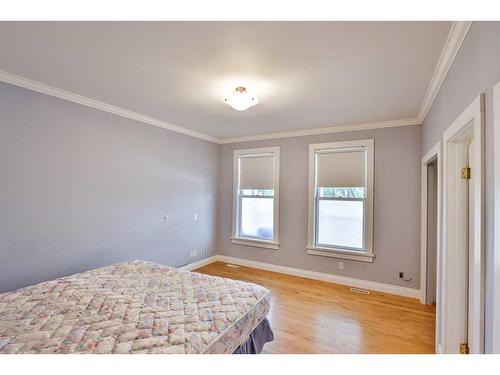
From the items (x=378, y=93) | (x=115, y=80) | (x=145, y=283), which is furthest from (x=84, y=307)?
(x=378, y=93)

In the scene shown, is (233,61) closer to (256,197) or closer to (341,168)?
(341,168)

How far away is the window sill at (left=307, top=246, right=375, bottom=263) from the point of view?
351 cm

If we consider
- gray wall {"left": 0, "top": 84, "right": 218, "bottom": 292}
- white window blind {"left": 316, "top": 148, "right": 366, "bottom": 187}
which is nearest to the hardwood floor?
white window blind {"left": 316, "top": 148, "right": 366, "bottom": 187}

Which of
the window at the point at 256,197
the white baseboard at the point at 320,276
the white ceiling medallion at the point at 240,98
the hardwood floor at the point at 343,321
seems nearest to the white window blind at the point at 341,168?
the window at the point at 256,197

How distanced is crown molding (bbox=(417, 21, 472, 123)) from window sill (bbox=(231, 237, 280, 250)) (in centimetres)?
304

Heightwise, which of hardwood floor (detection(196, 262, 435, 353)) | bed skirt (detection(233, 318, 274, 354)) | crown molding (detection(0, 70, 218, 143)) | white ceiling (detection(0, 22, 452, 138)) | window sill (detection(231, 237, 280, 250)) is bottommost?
hardwood floor (detection(196, 262, 435, 353))

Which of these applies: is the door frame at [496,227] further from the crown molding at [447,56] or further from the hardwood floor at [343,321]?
the hardwood floor at [343,321]

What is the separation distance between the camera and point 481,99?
3.53 feet

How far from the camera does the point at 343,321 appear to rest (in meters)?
Result: 2.58

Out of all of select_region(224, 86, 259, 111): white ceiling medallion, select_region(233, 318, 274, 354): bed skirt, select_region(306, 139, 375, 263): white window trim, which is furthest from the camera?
select_region(306, 139, 375, 263): white window trim

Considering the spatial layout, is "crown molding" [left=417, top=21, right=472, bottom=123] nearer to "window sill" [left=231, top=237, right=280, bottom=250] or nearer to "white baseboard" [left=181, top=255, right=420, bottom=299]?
"white baseboard" [left=181, top=255, right=420, bottom=299]

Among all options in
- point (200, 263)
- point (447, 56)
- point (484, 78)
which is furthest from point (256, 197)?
point (484, 78)

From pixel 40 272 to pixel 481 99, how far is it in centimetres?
372

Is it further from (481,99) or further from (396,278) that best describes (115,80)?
(396,278)
